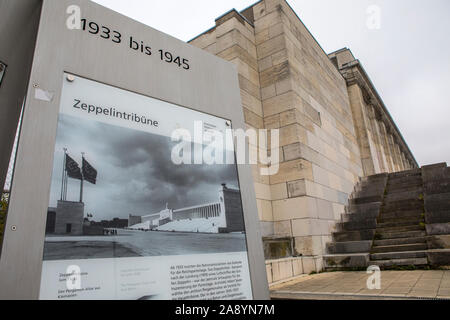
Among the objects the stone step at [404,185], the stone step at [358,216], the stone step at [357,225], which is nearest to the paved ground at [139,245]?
the stone step at [357,225]

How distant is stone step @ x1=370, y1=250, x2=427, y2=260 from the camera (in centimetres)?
644

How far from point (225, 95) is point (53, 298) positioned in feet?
6.15

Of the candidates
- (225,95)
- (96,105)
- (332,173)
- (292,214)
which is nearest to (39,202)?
(96,105)

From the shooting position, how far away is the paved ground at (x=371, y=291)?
3.94 m

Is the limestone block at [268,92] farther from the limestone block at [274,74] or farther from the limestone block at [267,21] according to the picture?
the limestone block at [267,21]

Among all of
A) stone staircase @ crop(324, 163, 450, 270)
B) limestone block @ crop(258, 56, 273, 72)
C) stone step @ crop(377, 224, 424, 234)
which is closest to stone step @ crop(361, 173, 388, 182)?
stone staircase @ crop(324, 163, 450, 270)

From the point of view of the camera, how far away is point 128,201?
1749 millimetres

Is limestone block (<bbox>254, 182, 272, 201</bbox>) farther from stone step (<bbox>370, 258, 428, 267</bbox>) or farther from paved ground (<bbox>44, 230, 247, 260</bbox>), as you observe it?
paved ground (<bbox>44, 230, 247, 260</bbox>)

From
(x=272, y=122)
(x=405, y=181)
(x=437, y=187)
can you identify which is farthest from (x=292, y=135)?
(x=405, y=181)

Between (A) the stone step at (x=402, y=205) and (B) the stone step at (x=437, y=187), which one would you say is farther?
(B) the stone step at (x=437, y=187)

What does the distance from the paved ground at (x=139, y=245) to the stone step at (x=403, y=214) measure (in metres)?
7.76

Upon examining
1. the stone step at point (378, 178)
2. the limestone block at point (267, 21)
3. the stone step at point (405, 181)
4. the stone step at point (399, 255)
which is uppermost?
the limestone block at point (267, 21)

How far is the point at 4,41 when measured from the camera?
1.80 m

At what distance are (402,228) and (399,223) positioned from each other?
0.28m
